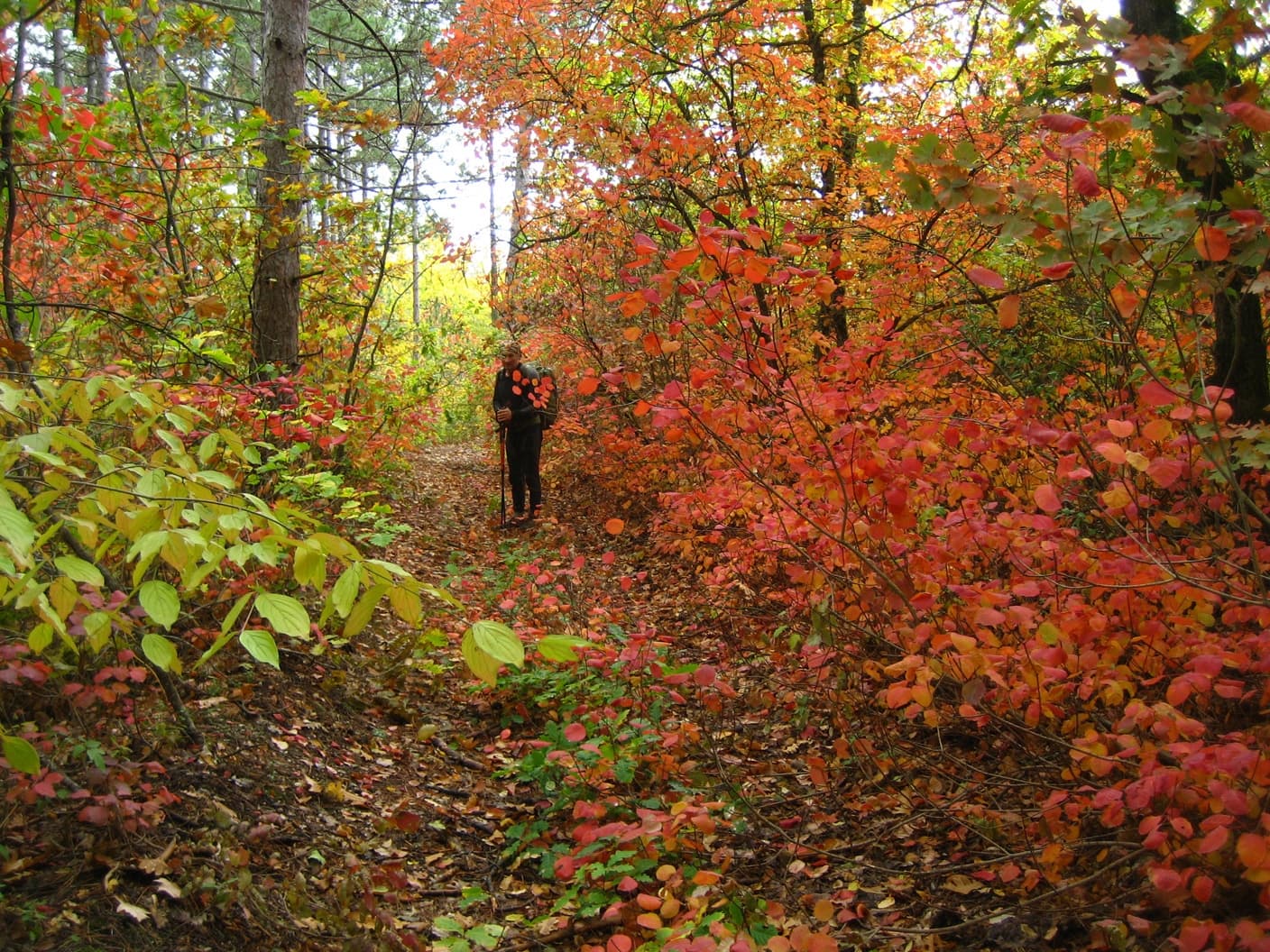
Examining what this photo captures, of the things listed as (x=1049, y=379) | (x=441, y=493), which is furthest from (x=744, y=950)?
(x=441, y=493)

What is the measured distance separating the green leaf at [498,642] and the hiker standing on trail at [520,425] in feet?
27.9

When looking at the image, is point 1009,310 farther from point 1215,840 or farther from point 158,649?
Result: point 158,649

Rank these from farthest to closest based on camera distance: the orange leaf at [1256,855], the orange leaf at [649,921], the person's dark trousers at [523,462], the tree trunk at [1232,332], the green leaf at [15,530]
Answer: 1. the person's dark trousers at [523,462]
2. the tree trunk at [1232,332]
3. the orange leaf at [649,921]
4. the orange leaf at [1256,855]
5. the green leaf at [15,530]

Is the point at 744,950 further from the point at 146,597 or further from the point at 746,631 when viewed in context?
the point at 746,631

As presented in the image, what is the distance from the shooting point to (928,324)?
748 centimetres

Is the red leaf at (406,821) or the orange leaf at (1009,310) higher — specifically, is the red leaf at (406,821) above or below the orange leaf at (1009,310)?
below

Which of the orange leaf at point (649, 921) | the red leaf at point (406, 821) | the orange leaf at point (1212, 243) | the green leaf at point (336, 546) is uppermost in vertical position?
the orange leaf at point (1212, 243)

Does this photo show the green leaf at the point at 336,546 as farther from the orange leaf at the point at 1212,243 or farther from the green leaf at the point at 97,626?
the orange leaf at the point at 1212,243

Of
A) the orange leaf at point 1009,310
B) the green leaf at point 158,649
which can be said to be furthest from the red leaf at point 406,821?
the orange leaf at point 1009,310

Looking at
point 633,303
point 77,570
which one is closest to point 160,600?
point 77,570

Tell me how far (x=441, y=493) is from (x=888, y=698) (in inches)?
382

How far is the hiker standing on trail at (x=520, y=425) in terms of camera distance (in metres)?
10.1

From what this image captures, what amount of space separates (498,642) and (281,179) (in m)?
7.20

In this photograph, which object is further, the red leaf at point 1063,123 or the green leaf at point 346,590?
the red leaf at point 1063,123
